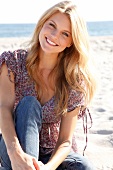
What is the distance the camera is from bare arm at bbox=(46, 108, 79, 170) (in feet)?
7.17

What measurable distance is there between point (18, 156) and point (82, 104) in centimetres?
51

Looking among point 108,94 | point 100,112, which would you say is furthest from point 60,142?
point 108,94

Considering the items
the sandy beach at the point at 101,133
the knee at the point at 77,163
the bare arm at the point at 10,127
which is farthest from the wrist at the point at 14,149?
the sandy beach at the point at 101,133

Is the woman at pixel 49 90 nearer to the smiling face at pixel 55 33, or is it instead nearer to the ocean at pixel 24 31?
the smiling face at pixel 55 33

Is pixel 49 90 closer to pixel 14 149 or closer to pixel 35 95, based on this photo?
pixel 35 95

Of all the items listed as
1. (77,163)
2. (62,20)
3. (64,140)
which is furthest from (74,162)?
(62,20)

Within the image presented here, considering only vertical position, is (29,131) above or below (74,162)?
above

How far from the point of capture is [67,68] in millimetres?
2389

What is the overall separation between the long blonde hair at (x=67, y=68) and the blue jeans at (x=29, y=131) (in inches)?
6.7

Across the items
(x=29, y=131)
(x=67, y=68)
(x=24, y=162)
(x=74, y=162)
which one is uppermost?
(x=67, y=68)

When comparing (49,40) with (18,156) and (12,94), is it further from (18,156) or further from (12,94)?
(18,156)

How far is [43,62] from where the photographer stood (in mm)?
2389

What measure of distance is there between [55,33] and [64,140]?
591mm

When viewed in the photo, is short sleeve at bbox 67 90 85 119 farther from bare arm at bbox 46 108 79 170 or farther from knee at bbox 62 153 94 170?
knee at bbox 62 153 94 170
